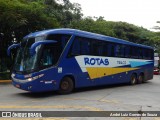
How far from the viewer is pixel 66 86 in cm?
1532

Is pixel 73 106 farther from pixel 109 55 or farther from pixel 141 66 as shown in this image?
pixel 141 66

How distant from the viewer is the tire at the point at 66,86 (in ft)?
49.5

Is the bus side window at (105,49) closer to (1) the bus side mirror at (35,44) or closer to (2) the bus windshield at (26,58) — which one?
(1) the bus side mirror at (35,44)

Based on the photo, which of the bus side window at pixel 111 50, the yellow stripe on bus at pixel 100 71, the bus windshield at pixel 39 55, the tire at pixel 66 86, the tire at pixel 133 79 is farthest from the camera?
the tire at pixel 133 79

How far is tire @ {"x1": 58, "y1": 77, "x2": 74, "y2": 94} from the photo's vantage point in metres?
15.1

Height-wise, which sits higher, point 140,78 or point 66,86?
point 66,86

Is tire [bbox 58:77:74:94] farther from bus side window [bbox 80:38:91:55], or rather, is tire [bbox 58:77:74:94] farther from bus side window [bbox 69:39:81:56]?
bus side window [bbox 80:38:91:55]

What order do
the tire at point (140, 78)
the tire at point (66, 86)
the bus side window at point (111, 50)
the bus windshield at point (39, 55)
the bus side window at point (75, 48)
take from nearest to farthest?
the bus windshield at point (39, 55)
the tire at point (66, 86)
the bus side window at point (75, 48)
the bus side window at point (111, 50)
the tire at point (140, 78)

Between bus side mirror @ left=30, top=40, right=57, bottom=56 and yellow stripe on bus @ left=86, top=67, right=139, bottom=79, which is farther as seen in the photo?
yellow stripe on bus @ left=86, top=67, right=139, bottom=79

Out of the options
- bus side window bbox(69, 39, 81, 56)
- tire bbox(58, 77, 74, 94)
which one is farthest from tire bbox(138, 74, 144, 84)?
tire bbox(58, 77, 74, 94)

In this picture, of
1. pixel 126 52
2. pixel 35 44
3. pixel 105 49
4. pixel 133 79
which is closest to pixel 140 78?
pixel 133 79

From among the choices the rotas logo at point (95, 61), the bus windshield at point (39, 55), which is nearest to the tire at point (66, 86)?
the bus windshield at point (39, 55)

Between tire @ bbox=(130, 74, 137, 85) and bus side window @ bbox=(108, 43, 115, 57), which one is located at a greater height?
bus side window @ bbox=(108, 43, 115, 57)

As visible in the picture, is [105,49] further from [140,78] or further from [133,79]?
[140,78]
